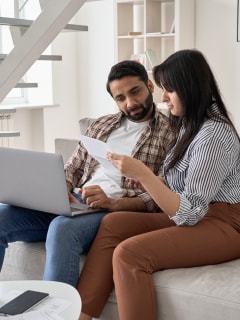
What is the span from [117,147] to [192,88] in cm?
58

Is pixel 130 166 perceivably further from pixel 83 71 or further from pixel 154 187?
pixel 83 71

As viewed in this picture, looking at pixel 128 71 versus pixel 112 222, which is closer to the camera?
pixel 112 222

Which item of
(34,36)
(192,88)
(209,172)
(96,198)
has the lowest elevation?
(96,198)

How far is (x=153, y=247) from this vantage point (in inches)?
80.3

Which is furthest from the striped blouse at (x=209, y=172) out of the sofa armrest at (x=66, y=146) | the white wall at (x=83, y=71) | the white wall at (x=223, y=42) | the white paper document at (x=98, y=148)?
the white wall at (x=83, y=71)

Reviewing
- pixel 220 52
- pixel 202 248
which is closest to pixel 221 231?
pixel 202 248

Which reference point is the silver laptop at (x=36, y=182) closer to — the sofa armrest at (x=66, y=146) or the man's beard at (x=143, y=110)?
the man's beard at (x=143, y=110)

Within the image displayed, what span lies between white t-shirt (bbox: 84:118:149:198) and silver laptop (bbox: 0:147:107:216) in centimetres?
18

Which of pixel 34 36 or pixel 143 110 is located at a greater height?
pixel 34 36

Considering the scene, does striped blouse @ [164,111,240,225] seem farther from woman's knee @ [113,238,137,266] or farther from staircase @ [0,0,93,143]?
staircase @ [0,0,93,143]

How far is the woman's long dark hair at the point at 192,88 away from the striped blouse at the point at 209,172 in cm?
4

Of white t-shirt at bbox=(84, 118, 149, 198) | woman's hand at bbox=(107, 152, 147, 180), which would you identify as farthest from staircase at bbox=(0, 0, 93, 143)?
woman's hand at bbox=(107, 152, 147, 180)

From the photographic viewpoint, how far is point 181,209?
2.04 m

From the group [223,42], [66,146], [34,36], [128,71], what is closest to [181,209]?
[128,71]
